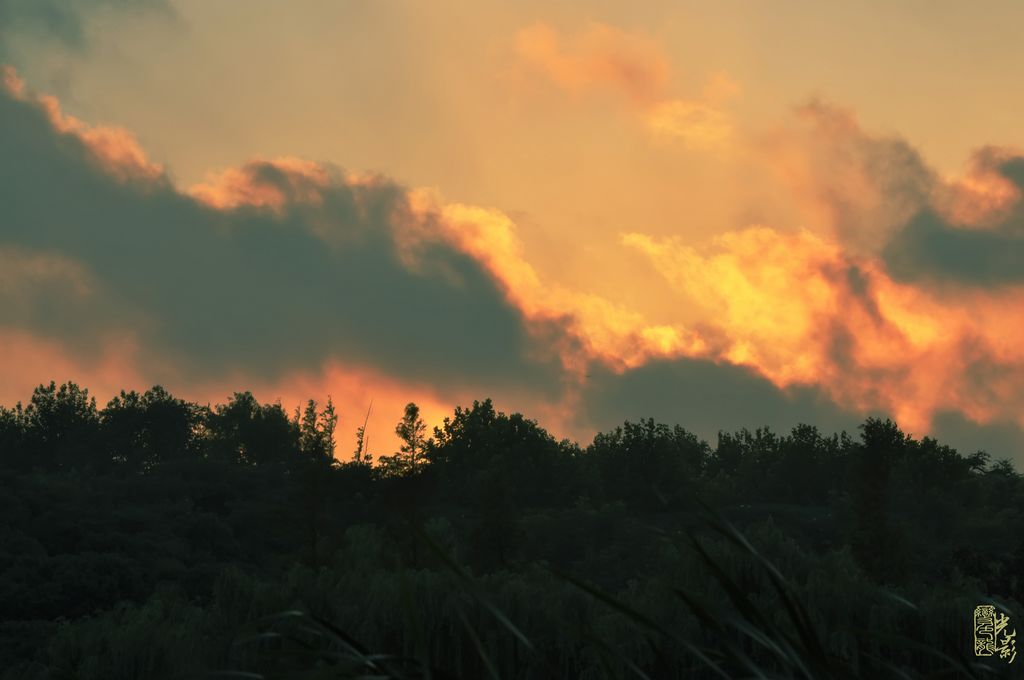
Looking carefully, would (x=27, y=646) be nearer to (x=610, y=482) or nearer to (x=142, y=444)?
(x=610, y=482)

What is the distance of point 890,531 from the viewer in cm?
5269

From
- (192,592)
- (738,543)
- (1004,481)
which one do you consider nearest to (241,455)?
(192,592)

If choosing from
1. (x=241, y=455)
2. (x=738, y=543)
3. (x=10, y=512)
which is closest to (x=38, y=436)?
(x=241, y=455)

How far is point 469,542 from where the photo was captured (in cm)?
5850

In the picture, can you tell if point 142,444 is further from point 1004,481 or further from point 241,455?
point 1004,481

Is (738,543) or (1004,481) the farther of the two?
(1004,481)

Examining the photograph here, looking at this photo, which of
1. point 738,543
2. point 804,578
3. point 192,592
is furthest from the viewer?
point 192,592

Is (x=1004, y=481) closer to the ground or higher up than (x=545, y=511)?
higher up

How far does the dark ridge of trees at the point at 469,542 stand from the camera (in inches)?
1239

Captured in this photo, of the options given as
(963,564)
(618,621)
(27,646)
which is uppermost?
(963,564)

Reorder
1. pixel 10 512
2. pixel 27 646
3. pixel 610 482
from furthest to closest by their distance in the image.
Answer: pixel 610 482 → pixel 10 512 → pixel 27 646

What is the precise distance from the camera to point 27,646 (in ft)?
168

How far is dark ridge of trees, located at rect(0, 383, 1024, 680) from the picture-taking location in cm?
3147

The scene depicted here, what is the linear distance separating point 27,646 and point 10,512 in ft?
79.9
